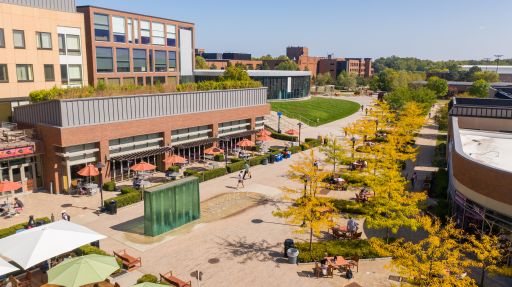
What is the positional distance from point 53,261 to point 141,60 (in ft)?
159

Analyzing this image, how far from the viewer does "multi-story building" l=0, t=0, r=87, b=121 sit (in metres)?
38.7

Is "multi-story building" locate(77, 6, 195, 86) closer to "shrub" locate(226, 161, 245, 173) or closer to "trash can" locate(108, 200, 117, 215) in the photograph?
"shrub" locate(226, 161, 245, 173)

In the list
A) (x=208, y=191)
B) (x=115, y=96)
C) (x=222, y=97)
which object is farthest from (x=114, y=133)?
(x=222, y=97)

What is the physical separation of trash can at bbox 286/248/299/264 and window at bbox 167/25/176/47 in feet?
182

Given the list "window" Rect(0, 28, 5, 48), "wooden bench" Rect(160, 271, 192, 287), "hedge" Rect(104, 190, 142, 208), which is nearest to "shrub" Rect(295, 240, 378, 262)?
"wooden bench" Rect(160, 271, 192, 287)

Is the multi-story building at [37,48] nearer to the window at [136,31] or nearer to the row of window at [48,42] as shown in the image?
the row of window at [48,42]

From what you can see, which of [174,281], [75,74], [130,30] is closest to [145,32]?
[130,30]

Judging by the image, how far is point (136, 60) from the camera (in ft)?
208

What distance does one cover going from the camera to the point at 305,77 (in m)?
96.7

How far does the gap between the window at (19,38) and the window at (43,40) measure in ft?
5.69

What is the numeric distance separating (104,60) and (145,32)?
361 inches

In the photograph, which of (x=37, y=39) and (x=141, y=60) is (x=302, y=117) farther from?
(x=37, y=39)

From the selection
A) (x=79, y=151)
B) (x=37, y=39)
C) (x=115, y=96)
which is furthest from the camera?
(x=37, y=39)

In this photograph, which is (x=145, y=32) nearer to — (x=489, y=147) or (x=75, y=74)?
(x=75, y=74)
